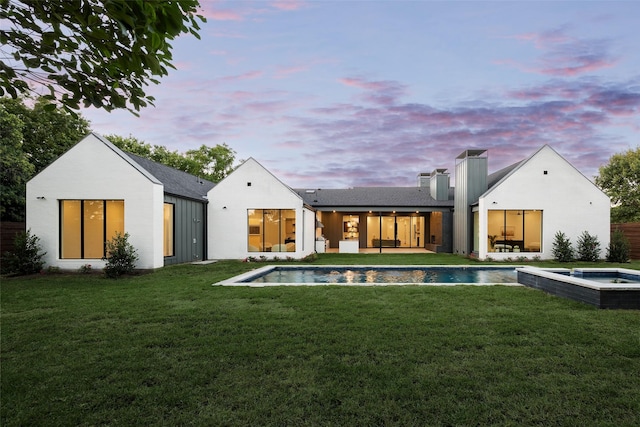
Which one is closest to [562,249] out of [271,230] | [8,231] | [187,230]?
[271,230]

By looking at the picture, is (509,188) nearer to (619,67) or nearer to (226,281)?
(619,67)

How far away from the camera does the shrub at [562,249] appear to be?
1524cm

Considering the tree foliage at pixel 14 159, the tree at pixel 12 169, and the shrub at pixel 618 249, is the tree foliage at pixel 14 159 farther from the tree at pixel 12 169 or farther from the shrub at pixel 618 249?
the shrub at pixel 618 249

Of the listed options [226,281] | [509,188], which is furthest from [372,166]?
[226,281]

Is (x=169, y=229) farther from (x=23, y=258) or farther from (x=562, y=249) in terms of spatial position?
(x=562, y=249)

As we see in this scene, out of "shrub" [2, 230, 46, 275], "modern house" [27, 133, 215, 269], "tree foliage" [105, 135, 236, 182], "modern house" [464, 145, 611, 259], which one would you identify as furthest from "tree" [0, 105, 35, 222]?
"modern house" [464, 145, 611, 259]

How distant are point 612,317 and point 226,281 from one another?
8.18 m

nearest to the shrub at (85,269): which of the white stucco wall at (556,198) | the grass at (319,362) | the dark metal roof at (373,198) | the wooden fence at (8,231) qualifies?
the wooden fence at (8,231)

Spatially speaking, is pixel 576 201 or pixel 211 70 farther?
pixel 576 201

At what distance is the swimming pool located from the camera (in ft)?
33.8

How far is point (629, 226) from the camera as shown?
1641 centimetres

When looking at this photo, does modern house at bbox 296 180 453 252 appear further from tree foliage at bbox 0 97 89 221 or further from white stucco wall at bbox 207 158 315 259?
tree foliage at bbox 0 97 89 221

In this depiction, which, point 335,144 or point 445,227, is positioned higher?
point 335,144

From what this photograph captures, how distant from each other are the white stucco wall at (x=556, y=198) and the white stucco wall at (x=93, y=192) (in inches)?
565
